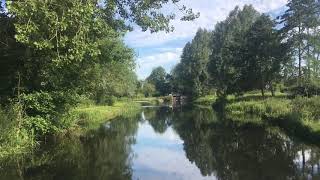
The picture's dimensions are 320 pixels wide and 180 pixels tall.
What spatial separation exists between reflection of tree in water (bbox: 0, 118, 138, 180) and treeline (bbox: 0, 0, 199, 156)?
1.83m

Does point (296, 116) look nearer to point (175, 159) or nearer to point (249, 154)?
point (249, 154)

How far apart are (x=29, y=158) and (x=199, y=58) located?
98709 mm

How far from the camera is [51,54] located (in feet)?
81.9

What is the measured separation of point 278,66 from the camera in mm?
63438

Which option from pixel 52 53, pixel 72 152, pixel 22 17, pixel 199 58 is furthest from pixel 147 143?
pixel 199 58

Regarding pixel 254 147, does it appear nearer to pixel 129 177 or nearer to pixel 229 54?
pixel 129 177

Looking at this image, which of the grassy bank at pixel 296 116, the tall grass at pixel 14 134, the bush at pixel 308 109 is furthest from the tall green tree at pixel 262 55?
the tall grass at pixel 14 134

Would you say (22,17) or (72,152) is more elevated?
(22,17)

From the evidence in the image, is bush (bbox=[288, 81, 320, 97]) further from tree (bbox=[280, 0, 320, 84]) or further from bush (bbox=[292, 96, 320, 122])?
bush (bbox=[292, 96, 320, 122])

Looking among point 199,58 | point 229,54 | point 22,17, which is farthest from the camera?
point 199,58

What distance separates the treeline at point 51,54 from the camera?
17250mm

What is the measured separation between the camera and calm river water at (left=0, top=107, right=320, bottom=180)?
18.2 metres

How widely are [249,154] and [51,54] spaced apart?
40.5 feet

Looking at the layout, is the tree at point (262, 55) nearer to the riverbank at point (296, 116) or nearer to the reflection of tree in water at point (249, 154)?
the riverbank at point (296, 116)
